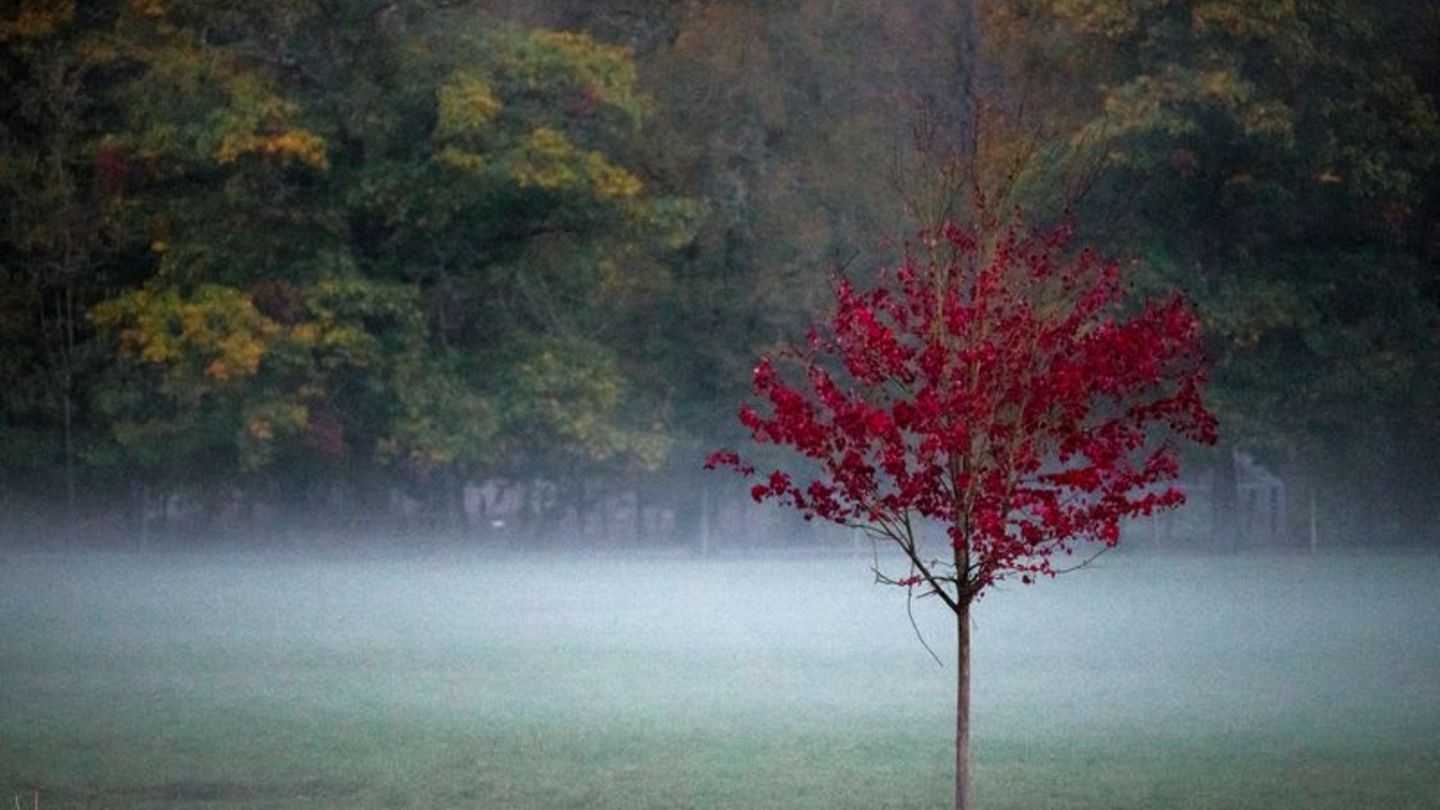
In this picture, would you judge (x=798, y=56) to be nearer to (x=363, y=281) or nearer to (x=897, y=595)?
(x=363, y=281)

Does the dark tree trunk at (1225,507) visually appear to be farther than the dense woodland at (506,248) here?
Yes

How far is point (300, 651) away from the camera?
25.5 m

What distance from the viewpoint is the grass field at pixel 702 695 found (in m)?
15.3

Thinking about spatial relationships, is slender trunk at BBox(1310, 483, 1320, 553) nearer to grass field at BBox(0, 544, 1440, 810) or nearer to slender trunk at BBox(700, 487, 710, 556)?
grass field at BBox(0, 544, 1440, 810)

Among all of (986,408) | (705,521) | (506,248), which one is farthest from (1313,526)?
(986,408)

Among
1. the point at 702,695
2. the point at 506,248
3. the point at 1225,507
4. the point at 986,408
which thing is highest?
the point at 506,248

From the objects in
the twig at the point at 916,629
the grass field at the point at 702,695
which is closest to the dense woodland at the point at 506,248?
the grass field at the point at 702,695

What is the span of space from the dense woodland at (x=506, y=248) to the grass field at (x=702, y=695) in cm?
736

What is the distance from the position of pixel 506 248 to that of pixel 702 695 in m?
26.7

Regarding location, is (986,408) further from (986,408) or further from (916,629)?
(916,629)

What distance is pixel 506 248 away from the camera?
46.9 metres

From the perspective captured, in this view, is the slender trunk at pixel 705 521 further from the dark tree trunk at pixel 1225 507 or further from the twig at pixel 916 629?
the twig at pixel 916 629

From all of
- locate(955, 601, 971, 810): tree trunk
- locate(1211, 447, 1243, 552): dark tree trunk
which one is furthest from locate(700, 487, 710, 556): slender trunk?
locate(955, 601, 971, 810): tree trunk

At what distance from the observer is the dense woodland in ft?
143
